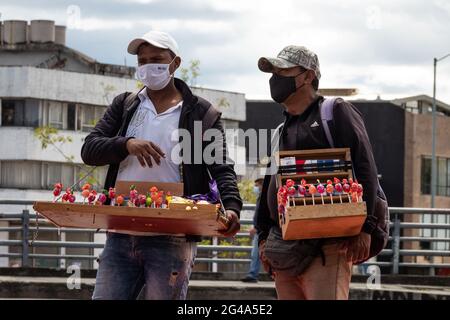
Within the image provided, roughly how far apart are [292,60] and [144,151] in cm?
106

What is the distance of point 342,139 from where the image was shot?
8.18 metres

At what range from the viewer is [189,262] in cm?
837

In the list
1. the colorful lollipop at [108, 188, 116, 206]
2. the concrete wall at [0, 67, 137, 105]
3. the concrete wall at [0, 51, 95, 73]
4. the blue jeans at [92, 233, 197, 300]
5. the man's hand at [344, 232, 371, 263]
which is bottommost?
the blue jeans at [92, 233, 197, 300]

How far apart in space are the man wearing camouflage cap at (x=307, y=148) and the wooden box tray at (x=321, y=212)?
0.11 metres

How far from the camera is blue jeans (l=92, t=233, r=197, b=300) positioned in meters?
8.20

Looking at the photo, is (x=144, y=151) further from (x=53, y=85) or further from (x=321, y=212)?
(x=53, y=85)

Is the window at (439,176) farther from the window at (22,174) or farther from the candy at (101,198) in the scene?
the candy at (101,198)

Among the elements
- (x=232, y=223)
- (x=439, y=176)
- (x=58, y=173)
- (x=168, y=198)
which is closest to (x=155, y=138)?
(x=168, y=198)

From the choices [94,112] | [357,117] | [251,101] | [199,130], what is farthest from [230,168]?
[251,101]

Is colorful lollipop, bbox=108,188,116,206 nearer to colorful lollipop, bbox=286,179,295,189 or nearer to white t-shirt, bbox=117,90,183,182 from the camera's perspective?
white t-shirt, bbox=117,90,183,182

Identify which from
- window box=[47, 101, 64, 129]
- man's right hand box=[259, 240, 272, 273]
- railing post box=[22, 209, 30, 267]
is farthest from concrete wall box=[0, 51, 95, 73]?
man's right hand box=[259, 240, 272, 273]

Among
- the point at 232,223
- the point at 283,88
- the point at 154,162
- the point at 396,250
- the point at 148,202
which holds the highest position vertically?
the point at 283,88

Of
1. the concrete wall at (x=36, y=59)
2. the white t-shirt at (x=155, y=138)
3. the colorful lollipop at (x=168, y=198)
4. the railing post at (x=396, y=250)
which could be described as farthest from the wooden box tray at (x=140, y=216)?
the concrete wall at (x=36, y=59)
